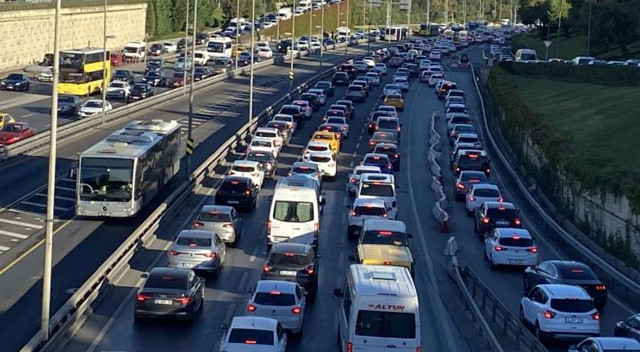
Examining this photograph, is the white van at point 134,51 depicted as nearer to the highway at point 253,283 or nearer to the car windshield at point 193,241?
the highway at point 253,283

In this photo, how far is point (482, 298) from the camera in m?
33.0

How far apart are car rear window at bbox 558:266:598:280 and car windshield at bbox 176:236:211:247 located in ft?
31.2

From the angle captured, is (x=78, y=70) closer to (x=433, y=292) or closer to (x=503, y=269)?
(x=503, y=269)

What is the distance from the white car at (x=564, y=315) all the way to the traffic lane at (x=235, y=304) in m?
4.75

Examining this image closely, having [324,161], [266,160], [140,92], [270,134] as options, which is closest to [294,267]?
[266,160]

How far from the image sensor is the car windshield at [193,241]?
35281mm

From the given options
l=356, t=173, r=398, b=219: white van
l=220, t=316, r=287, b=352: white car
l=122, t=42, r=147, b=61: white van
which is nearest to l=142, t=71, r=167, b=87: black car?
l=122, t=42, r=147, b=61: white van

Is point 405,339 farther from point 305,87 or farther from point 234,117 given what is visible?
point 305,87

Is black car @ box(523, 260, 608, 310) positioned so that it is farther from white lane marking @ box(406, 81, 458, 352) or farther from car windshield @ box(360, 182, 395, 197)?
car windshield @ box(360, 182, 395, 197)

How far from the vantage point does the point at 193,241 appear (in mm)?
35375

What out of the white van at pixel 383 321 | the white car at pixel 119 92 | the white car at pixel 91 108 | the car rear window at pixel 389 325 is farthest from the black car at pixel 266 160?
the white car at pixel 119 92

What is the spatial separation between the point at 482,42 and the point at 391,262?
5676 inches

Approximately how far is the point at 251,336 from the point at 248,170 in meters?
26.5

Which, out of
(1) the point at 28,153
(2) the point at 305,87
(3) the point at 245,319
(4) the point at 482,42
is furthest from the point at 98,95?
(4) the point at 482,42
